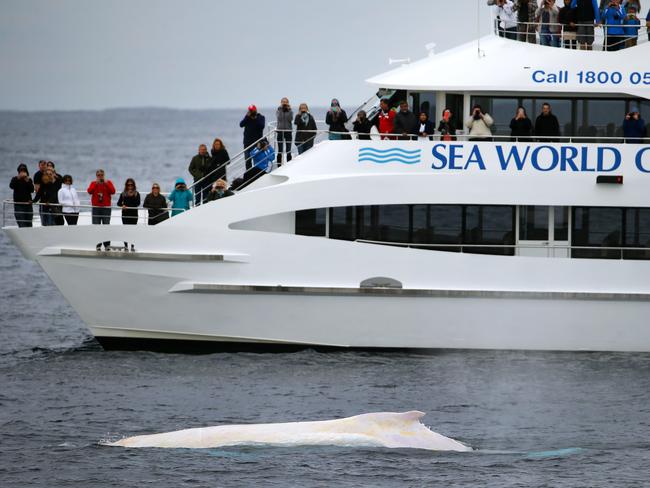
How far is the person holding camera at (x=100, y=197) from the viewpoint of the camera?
27031mm

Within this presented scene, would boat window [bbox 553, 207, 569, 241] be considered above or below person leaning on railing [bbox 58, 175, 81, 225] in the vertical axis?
below

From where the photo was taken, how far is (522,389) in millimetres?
24688

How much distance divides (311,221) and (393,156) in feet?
6.32

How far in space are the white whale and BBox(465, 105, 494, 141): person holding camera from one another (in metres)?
7.25

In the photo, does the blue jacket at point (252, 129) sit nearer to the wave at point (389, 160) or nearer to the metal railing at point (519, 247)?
the wave at point (389, 160)

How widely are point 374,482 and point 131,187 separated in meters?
9.30

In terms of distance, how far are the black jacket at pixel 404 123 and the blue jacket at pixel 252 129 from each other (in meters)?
3.23

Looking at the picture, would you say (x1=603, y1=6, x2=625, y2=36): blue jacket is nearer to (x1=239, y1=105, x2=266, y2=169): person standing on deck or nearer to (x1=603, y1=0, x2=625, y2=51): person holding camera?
(x1=603, y1=0, x2=625, y2=51): person holding camera

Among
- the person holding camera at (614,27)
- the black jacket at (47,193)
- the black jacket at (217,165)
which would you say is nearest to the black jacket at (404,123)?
the black jacket at (217,165)

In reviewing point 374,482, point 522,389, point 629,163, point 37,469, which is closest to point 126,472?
point 37,469

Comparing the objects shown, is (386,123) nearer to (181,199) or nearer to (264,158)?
(264,158)

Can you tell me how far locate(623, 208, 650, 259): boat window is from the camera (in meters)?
26.7

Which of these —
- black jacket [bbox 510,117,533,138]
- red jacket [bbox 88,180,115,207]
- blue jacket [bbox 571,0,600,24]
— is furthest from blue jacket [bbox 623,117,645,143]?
red jacket [bbox 88,180,115,207]

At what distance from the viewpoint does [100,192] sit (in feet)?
88.8
